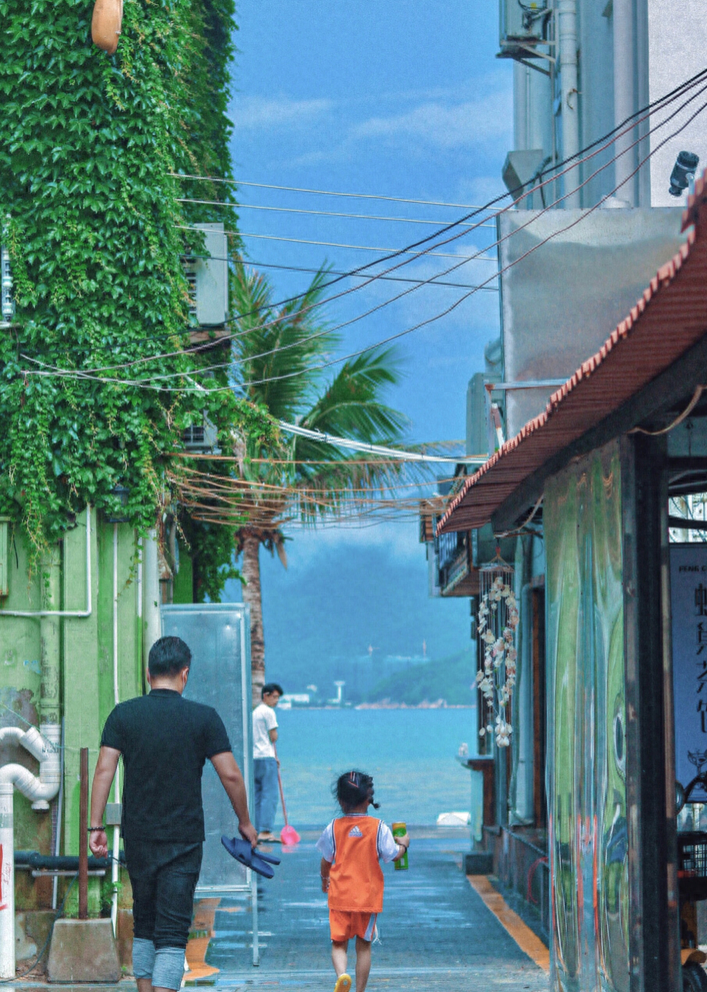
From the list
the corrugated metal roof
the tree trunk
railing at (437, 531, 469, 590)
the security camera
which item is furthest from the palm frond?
the corrugated metal roof

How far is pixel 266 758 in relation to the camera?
17.8m

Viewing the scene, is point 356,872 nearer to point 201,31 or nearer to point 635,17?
point 635,17

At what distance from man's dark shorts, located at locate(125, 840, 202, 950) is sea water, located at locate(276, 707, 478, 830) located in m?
4.47

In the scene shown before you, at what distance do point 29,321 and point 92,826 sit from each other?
17.5 ft

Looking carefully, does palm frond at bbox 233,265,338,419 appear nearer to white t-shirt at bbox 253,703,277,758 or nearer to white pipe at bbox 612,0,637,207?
white t-shirt at bbox 253,703,277,758

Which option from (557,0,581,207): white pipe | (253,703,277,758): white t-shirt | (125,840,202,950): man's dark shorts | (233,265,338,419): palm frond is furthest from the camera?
(233,265,338,419): palm frond

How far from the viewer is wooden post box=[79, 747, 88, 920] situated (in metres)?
9.96

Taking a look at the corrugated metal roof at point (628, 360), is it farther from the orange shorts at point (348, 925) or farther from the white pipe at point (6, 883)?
the white pipe at point (6, 883)

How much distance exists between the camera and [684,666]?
762 cm

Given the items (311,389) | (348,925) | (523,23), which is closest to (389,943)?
(348,925)

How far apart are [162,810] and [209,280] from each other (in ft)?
24.1

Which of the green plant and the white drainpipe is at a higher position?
the green plant

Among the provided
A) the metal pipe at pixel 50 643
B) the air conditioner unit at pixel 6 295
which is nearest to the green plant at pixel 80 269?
the air conditioner unit at pixel 6 295

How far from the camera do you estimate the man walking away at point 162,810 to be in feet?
20.9
